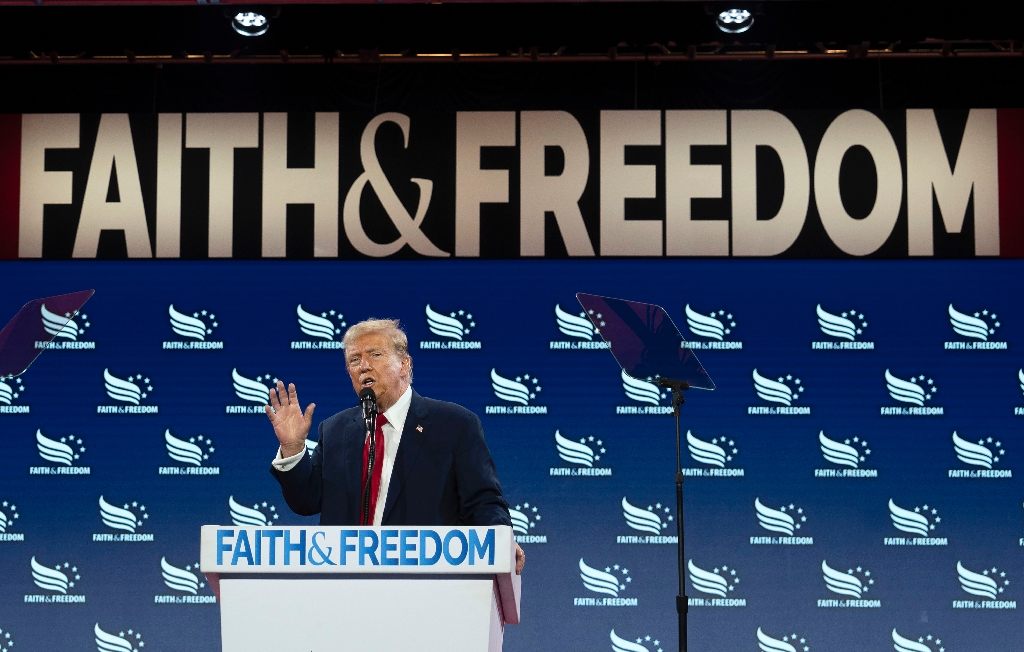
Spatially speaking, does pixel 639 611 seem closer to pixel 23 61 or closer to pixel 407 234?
pixel 407 234

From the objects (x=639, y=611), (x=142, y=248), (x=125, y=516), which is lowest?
(x=639, y=611)

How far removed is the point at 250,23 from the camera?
635cm

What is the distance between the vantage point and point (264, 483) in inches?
252

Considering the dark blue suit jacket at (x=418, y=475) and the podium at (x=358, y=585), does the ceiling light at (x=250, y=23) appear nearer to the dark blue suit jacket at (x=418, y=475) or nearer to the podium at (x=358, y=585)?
the dark blue suit jacket at (x=418, y=475)

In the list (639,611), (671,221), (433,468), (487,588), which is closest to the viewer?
(487,588)

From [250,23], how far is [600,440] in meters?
2.99

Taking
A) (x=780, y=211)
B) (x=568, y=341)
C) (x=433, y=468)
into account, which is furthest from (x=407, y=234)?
(x=433, y=468)

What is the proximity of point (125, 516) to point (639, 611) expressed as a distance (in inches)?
112

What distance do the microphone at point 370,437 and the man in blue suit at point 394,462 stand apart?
0.01 metres

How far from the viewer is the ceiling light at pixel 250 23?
20.7 ft

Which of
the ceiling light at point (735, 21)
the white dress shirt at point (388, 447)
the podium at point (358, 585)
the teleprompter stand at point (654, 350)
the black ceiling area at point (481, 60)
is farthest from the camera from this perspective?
the black ceiling area at point (481, 60)

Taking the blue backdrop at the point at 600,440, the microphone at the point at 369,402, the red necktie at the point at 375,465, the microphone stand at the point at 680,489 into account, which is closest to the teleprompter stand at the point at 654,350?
the microphone stand at the point at 680,489

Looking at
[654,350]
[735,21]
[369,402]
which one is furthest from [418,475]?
[735,21]

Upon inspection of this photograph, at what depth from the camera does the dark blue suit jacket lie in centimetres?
294
